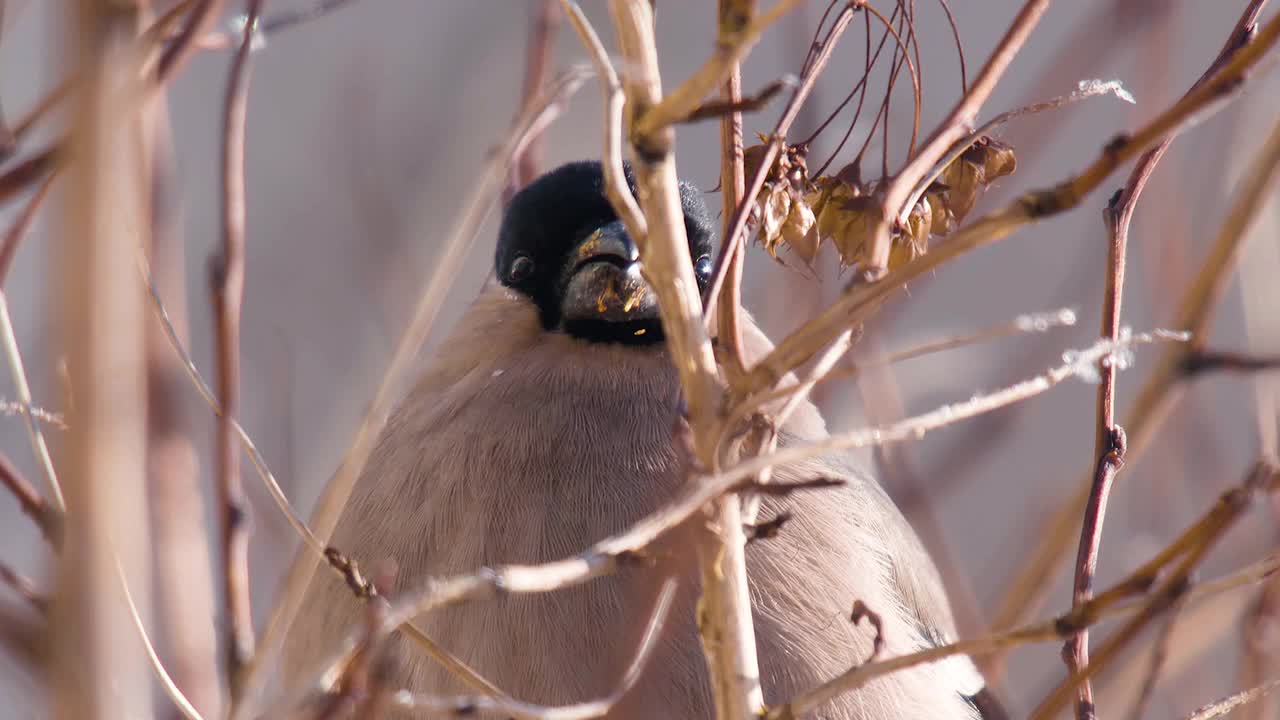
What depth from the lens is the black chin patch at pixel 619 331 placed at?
10.3 ft

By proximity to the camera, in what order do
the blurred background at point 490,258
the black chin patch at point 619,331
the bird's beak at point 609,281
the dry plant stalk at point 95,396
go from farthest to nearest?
the blurred background at point 490,258 → the black chin patch at point 619,331 → the bird's beak at point 609,281 → the dry plant stalk at point 95,396

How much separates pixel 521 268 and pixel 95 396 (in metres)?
2.34

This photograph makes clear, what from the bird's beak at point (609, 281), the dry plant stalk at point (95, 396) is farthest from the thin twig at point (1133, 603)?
the bird's beak at point (609, 281)

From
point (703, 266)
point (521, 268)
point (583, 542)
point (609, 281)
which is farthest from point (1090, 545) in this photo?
point (521, 268)

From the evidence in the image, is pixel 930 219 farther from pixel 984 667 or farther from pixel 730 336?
pixel 984 667

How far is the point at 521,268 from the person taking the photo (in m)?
3.31

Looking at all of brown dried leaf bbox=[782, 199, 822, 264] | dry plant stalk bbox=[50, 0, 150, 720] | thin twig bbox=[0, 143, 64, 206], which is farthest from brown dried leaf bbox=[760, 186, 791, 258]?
dry plant stalk bbox=[50, 0, 150, 720]

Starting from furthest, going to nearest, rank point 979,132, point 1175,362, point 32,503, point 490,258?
point 490,258 < point 1175,362 < point 979,132 < point 32,503

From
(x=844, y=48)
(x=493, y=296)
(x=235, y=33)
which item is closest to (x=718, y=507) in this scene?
(x=235, y=33)

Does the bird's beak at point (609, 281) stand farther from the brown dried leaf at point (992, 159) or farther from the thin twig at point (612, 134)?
the thin twig at point (612, 134)

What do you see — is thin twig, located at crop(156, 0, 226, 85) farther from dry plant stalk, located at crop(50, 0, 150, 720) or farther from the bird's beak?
the bird's beak

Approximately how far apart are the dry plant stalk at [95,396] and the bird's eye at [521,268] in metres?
2.26

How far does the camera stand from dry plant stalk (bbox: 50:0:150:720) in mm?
966

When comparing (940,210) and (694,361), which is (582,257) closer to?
(940,210)
